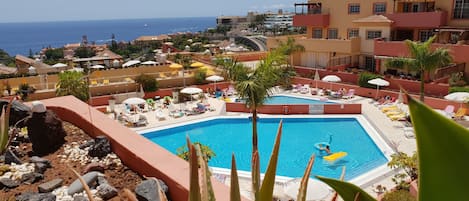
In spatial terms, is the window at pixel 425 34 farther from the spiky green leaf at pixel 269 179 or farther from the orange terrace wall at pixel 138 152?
the spiky green leaf at pixel 269 179

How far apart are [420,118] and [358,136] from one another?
1840 centimetres

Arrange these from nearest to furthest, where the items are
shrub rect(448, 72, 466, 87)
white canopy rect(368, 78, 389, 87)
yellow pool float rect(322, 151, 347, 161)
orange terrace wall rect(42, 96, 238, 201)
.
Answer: orange terrace wall rect(42, 96, 238, 201), yellow pool float rect(322, 151, 347, 161), white canopy rect(368, 78, 389, 87), shrub rect(448, 72, 466, 87)

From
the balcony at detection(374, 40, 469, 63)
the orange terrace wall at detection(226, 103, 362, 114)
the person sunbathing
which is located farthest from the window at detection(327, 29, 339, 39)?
the person sunbathing

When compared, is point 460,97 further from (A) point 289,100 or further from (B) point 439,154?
(B) point 439,154

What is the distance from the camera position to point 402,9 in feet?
102

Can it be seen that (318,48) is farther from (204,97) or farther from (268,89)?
(268,89)

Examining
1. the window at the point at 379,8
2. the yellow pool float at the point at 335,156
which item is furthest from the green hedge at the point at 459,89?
the window at the point at 379,8

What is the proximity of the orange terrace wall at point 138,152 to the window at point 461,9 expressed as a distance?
27.6m

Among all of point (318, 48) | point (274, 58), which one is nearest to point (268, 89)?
point (274, 58)

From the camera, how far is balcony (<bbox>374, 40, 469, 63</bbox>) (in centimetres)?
2394

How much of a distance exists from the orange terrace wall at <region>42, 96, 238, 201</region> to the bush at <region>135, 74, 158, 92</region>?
18.0 m

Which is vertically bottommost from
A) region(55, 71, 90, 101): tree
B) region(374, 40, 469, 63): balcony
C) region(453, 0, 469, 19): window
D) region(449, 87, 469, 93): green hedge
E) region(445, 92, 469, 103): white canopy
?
region(449, 87, 469, 93): green hedge

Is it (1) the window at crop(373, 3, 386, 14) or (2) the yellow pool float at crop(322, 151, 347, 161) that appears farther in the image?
(1) the window at crop(373, 3, 386, 14)

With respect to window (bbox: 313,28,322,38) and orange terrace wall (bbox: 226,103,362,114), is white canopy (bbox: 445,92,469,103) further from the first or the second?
window (bbox: 313,28,322,38)
